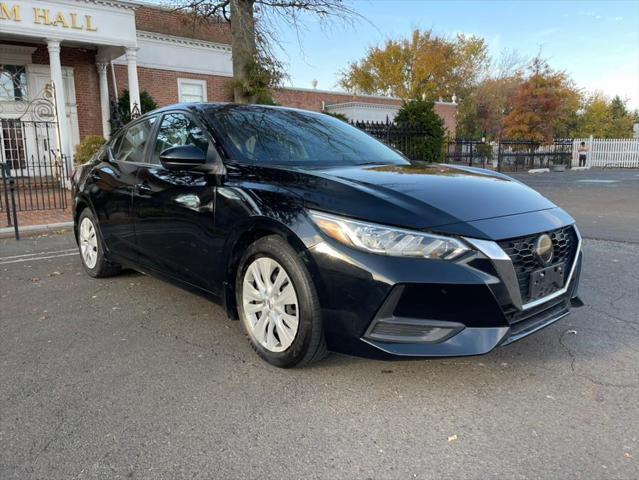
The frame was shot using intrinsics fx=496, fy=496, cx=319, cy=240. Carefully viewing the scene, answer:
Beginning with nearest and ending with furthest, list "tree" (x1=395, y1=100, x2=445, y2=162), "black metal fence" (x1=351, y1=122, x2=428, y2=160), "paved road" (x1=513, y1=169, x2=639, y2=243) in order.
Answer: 1. "paved road" (x1=513, y1=169, x2=639, y2=243)
2. "black metal fence" (x1=351, y1=122, x2=428, y2=160)
3. "tree" (x1=395, y1=100, x2=445, y2=162)

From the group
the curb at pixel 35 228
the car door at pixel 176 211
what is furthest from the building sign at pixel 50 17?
the car door at pixel 176 211

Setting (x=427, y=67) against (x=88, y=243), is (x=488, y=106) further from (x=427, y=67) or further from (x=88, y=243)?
(x=88, y=243)

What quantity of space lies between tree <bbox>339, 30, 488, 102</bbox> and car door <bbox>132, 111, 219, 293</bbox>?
4278cm

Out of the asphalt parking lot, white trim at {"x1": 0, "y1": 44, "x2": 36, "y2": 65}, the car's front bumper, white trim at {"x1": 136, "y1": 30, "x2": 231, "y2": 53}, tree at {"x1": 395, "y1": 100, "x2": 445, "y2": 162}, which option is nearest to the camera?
the asphalt parking lot

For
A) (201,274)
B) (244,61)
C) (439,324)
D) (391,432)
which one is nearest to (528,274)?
(439,324)

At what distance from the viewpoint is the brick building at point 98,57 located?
13.5 m

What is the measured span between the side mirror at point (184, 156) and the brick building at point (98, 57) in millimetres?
11923

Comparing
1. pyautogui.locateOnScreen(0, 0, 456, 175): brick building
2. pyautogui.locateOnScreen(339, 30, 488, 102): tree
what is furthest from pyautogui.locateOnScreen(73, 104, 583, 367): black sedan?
pyautogui.locateOnScreen(339, 30, 488, 102): tree

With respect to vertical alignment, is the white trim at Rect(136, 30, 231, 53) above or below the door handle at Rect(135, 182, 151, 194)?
above

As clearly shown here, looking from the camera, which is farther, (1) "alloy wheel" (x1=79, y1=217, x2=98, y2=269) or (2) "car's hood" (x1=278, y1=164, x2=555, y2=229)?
(1) "alloy wheel" (x1=79, y1=217, x2=98, y2=269)

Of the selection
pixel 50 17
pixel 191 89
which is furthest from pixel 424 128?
pixel 50 17

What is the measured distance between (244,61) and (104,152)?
924 centimetres

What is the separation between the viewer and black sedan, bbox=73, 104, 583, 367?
253cm

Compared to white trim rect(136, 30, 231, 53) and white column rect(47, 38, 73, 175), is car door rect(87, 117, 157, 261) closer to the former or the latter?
white column rect(47, 38, 73, 175)
